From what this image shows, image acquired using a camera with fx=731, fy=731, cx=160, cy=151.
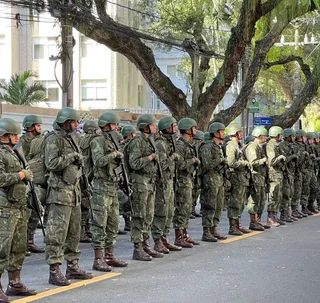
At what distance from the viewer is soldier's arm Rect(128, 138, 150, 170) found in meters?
9.52

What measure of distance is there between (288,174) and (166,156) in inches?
202

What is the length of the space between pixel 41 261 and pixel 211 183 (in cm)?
318

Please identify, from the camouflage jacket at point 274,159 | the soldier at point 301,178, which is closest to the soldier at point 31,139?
the camouflage jacket at point 274,159

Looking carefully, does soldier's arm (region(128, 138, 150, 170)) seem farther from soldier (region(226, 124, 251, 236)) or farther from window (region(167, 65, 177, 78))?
window (region(167, 65, 177, 78))

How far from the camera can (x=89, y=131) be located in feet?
38.8

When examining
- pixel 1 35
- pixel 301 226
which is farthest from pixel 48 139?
pixel 1 35

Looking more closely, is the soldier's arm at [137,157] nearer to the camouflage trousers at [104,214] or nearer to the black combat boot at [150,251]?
the camouflage trousers at [104,214]

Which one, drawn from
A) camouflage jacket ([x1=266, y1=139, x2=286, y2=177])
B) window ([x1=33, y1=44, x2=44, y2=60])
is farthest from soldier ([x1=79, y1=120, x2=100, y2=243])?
window ([x1=33, y1=44, x2=44, y2=60])

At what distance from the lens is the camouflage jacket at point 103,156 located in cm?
882

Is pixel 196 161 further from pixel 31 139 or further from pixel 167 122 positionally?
pixel 31 139

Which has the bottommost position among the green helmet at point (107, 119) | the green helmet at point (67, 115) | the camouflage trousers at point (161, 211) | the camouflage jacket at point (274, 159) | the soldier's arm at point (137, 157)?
the camouflage trousers at point (161, 211)

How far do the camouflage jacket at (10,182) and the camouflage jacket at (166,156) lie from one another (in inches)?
128

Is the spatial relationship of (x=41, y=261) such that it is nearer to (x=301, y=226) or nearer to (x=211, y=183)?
(x=211, y=183)

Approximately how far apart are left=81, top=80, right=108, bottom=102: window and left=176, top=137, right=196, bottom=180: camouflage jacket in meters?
25.1
